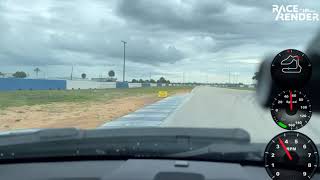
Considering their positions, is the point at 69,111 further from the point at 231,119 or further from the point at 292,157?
the point at 292,157

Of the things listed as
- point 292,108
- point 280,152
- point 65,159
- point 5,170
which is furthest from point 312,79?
point 5,170

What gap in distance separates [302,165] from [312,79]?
71cm

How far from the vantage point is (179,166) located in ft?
13.2

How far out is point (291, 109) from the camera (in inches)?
153

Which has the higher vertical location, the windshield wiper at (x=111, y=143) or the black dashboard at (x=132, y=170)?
the windshield wiper at (x=111, y=143)

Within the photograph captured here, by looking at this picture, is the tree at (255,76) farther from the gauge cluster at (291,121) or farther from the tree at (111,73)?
the tree at (111,73)

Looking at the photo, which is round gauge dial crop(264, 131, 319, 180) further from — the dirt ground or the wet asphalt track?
the dirt ground

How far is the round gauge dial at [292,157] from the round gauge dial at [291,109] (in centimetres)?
10

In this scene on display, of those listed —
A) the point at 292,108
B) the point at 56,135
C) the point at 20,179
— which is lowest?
the point at 20,179

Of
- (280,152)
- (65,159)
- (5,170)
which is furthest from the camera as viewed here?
(65,159)

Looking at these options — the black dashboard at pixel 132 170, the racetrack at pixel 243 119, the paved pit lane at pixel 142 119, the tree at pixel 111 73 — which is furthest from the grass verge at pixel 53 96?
the black dashboard at pixel 132 170

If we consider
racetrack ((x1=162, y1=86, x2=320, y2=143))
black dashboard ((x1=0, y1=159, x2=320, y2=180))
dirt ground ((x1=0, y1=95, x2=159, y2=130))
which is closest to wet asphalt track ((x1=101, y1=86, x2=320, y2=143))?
racetrack ((x1=162, y1=86, x2=320, y2=143))

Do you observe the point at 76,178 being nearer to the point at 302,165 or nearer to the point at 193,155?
the point at 193,155

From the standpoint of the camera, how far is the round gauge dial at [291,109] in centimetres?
387
